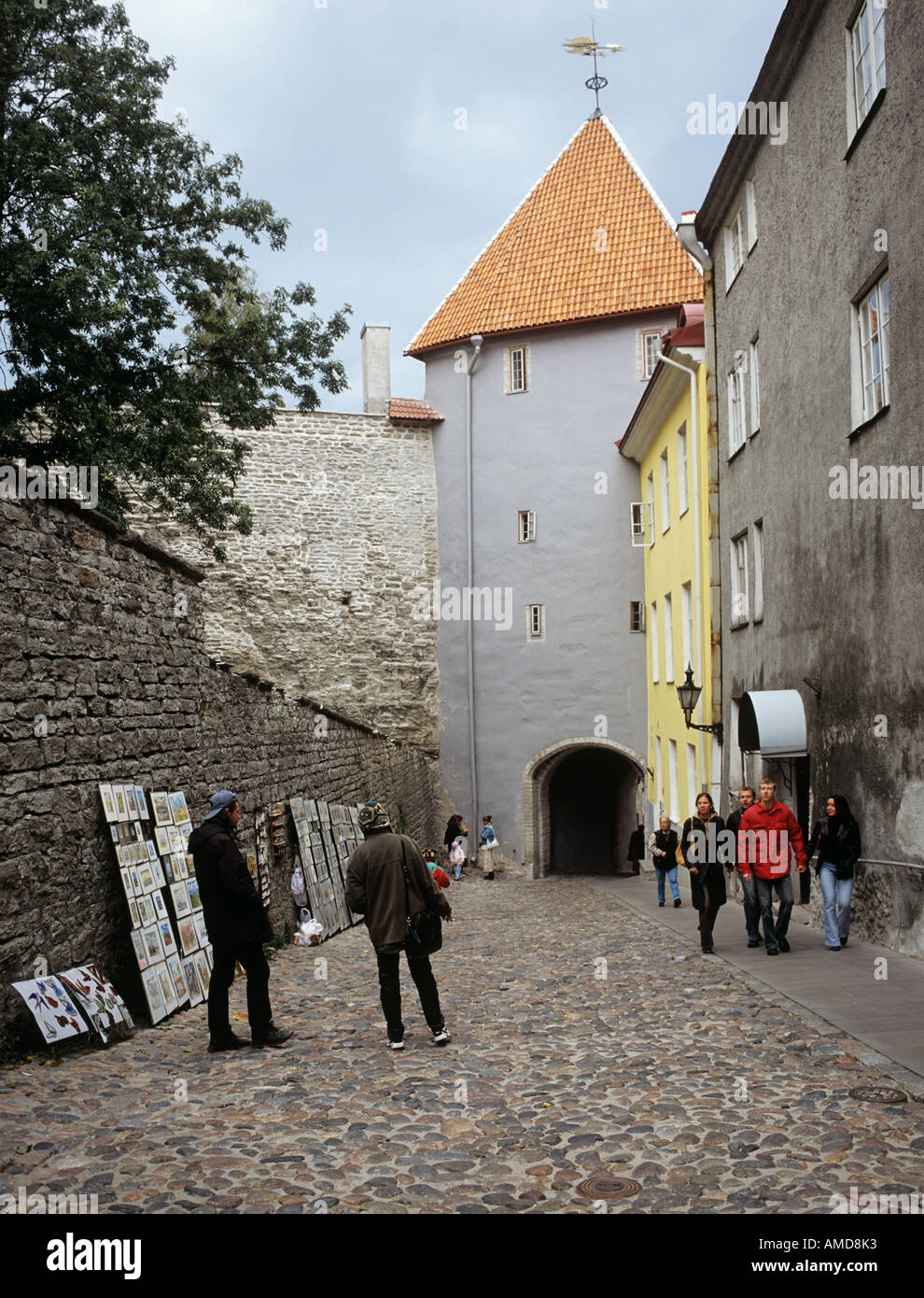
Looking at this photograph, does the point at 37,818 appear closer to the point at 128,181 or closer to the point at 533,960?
the point at 533,960

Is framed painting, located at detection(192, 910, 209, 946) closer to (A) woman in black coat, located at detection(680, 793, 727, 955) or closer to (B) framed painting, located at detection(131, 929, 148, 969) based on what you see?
(B) framed painting, located at detection(131, 929, 148, 969)

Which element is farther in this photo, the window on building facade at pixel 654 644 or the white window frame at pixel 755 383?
the window on building facade at pixel 654 644

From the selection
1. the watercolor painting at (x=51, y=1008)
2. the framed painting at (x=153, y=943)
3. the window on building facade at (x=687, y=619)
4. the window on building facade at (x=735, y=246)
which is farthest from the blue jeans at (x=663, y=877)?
the watercolor painting at (x=51, y=1008)

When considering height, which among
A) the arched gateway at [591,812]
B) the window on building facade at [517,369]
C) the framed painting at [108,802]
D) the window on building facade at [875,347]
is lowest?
the arched gateway at [591,812]

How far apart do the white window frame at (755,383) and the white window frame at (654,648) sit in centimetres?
1035

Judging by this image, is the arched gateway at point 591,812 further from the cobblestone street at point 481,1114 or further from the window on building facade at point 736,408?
the cobblestone street at point 481,1114

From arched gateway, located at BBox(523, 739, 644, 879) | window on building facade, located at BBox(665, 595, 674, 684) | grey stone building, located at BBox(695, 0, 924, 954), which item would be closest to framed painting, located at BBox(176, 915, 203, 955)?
grey stone building, located at BBox(695, 0, 924, 954)

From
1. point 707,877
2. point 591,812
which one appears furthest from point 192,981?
point 591,812

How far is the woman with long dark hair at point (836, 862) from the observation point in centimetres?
1047

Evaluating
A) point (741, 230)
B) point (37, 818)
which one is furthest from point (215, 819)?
point (741, 230)

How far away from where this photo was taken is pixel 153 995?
25.6ft

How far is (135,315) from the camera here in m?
15.6

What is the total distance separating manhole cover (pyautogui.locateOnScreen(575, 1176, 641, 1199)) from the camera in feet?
14.5

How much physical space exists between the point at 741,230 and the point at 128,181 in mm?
8448
